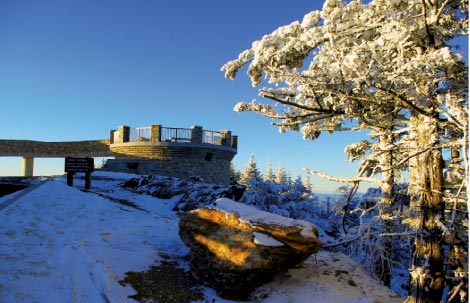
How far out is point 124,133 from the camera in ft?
92.1

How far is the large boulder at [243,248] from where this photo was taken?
686 centimetres


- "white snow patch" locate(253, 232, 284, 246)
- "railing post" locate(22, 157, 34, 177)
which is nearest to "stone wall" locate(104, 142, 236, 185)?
"railing post" locate(22, 157, 34, 177)

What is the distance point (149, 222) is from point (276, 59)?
6.98 meters

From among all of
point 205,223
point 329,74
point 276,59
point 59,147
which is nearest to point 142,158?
point 59,147

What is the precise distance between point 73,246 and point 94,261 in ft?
3.19

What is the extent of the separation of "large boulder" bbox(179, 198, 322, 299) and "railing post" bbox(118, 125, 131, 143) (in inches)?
852

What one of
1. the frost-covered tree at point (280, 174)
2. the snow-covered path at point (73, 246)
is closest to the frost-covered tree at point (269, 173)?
the frost-covered tree at point (280, 174)

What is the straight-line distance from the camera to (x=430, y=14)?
17.9ft

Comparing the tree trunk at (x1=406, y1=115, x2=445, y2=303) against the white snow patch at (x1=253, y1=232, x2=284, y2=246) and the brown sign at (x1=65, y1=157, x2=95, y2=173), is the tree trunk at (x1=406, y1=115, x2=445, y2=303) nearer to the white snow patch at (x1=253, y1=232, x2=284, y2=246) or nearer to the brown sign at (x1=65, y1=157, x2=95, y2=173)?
the white snow patch at (x1=253, y1=232, x2=284, y2=246)

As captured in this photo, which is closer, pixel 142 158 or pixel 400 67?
pixel 400 67

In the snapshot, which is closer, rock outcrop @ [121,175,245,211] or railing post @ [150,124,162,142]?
rock outcrop @ [121,175,245,211]

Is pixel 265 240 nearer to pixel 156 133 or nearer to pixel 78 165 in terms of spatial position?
pixel 78 165

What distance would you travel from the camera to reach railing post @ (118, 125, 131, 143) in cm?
2800

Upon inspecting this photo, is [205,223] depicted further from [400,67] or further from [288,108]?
[400,67]
